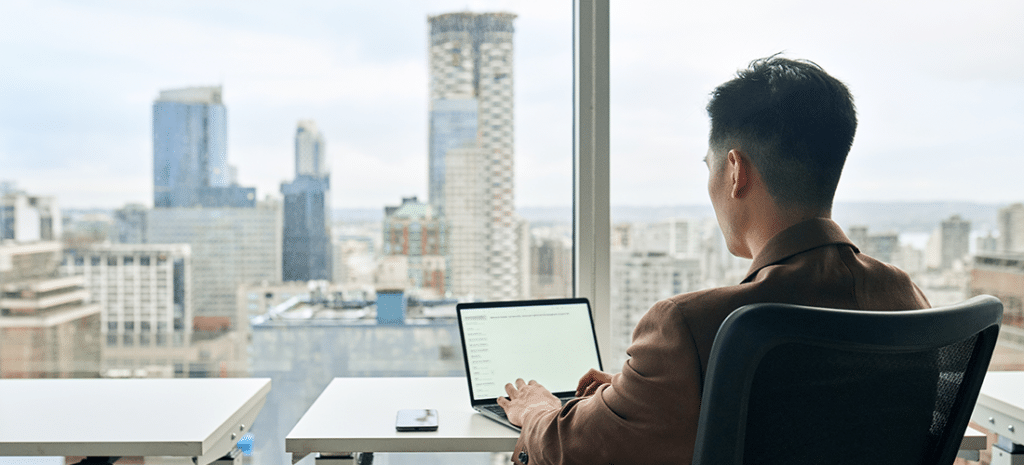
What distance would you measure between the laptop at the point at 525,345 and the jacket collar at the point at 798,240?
2.92 ft

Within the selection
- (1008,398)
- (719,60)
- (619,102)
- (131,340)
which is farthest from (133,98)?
(1008,398)

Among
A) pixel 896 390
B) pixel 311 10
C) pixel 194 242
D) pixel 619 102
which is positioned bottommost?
pixel 896 390

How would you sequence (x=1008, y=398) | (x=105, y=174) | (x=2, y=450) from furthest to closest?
(x=105, y=174), (x=1008, y=398), (x=2, y=450)

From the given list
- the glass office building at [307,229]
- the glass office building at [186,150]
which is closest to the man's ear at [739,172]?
the glass office building at [307,229]

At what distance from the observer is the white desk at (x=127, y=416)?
1363 mm

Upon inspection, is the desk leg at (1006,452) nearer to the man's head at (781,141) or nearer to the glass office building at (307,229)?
the man's head at (781,141)

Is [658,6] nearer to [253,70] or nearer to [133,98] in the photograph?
[253,70]

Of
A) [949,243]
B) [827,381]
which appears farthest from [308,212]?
[949,243]

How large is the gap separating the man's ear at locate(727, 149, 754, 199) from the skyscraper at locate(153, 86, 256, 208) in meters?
1.68

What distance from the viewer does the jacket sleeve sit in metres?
0.89

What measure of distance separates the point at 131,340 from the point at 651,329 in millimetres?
1936

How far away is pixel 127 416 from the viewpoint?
5.02 feet

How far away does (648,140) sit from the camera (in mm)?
2281

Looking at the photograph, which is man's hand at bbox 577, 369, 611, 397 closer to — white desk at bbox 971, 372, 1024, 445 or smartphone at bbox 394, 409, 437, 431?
smartphone at bbox 394, 409, 437, 431
